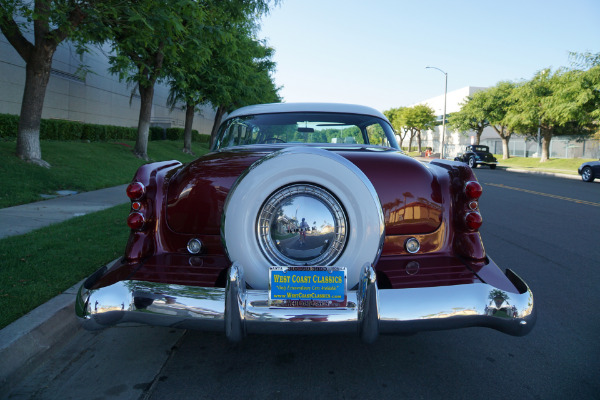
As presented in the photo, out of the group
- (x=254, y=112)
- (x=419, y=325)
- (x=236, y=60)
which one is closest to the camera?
(x=419, y=325)

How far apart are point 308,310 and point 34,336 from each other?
77.8 inches

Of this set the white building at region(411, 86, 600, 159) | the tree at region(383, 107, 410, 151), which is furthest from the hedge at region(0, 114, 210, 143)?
the tree at region(383, 107, 410, 151)

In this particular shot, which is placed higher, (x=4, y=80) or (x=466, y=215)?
(x=4, y=80)

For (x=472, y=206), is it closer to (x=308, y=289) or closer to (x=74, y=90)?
(x=308, y=289)

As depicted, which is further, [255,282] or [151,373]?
[151,373]

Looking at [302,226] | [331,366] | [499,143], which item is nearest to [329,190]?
[302,226]

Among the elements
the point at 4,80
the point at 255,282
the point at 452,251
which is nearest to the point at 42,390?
the point at 255,282

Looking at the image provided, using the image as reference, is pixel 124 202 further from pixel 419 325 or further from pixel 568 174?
pixel 568 174

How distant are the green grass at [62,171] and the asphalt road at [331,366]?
6.58 metres

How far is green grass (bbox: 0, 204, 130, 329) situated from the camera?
11.8 feet

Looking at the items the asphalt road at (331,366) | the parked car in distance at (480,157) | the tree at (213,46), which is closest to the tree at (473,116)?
the parked car in distance at (480,157)

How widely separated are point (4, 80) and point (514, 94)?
37.6 metres

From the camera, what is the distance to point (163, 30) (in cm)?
904

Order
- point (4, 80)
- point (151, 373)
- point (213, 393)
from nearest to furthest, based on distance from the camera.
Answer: point (213, 393)
point (151, 373)
point (4, 80)
